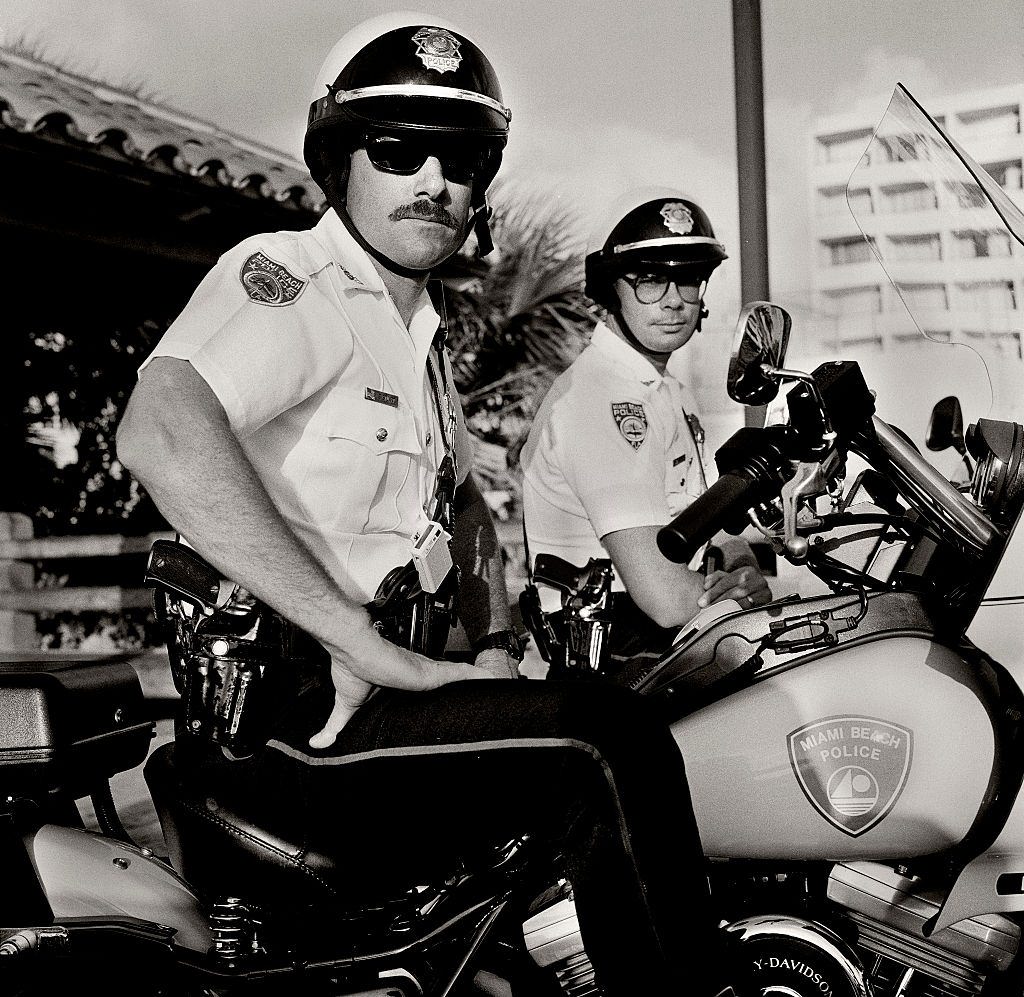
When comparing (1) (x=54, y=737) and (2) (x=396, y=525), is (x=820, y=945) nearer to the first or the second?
(2) (x=396, y=525)

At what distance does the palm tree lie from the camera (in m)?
5.43

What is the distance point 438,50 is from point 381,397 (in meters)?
0.47

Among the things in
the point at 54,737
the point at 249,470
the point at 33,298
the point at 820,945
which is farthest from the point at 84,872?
the point at 33,298

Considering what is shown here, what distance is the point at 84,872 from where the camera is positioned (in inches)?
61.6

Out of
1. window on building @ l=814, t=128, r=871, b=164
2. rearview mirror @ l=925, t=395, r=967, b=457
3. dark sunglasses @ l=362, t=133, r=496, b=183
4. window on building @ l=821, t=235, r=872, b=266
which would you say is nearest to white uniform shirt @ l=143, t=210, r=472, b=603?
dark sunglasses @ l=362, t=133, r=496, b=183

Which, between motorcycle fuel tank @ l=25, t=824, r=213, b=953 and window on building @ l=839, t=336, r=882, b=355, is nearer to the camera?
motorcycle fuel tank @ l=25, t=824, r=213, b=953

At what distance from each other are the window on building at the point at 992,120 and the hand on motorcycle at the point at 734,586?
3.30 feet

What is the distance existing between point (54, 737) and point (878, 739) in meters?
1.04

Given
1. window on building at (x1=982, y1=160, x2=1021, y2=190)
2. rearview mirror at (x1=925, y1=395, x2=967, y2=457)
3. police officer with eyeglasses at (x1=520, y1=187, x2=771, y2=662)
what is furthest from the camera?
police officer with eyeglasses at (x1=520, y1=187, x2=771, y2=662)

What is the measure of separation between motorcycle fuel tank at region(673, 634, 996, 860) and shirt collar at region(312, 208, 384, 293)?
2.47 ft

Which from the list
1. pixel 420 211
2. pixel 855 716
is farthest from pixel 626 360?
pixel 855 716

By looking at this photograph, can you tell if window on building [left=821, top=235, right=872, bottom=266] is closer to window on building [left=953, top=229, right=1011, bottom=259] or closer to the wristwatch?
window on building [left=953, top=229, right=1011, bottom=259]

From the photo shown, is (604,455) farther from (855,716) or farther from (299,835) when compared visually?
(299,835)

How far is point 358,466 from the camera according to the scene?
1653 mm
